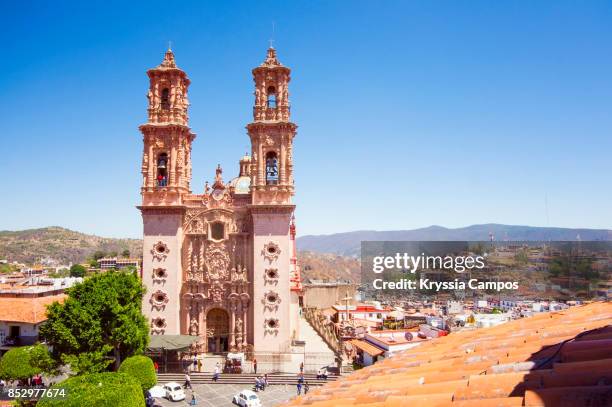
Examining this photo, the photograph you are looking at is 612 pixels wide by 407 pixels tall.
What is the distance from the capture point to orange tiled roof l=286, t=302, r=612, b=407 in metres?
3.22

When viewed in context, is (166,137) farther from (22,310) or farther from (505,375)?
(505,375)

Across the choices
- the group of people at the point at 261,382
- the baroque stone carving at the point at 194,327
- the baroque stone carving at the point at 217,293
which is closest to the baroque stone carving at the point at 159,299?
the baroque stone carving at the point at 194,327

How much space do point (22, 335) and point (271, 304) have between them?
1860cm

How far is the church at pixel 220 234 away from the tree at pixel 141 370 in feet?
30.6

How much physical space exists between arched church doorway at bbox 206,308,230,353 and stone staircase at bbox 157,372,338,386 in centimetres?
334

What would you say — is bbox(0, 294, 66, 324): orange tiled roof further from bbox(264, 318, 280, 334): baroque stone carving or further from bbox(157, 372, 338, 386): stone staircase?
bbox(264, 318, 280, 334): baroque stone carving

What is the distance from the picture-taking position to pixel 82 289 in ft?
80.7

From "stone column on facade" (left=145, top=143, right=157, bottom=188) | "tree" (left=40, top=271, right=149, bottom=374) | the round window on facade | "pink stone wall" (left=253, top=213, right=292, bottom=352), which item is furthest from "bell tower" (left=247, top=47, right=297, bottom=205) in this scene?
"tree" (left=40, top=271, right=149, bottom=374)

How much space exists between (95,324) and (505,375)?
24.1m

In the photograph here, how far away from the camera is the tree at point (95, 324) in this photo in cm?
2328

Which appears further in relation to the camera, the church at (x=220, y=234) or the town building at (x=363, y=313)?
the town building at (x=363, y=313)

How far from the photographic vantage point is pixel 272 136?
33469 millimetres

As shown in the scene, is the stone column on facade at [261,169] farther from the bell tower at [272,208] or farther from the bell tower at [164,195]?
the bell tower at [164,195]

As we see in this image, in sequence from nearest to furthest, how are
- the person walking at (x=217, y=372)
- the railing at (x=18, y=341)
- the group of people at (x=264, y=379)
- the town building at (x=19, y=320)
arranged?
the group of people at (x=264, y=379) → the person walking at (x=217, y=372) → the railing at (x=18, y=341) → the town building at (x=19, y=320)
